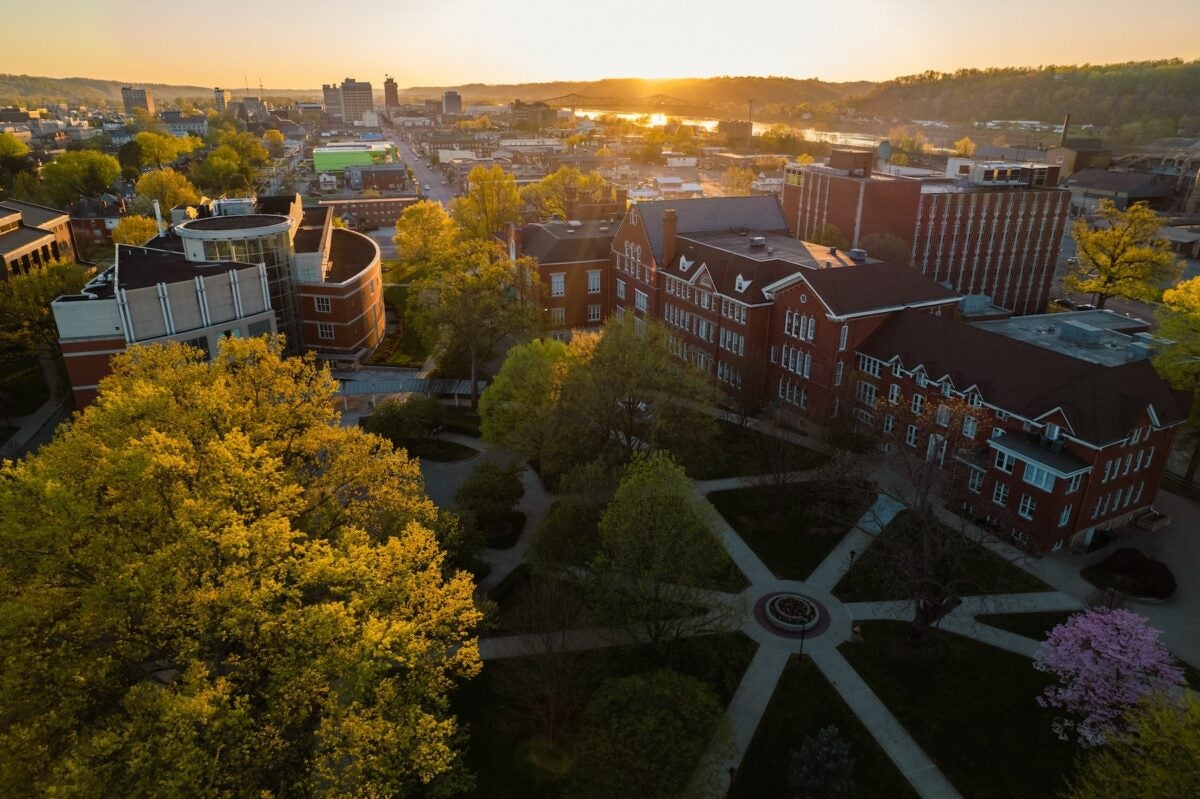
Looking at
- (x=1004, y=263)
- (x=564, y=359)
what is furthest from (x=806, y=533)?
(x=1004, y=263)

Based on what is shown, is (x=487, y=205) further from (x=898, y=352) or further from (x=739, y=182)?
(x=739, y=182)

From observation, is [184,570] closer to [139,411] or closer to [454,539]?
[139,411]

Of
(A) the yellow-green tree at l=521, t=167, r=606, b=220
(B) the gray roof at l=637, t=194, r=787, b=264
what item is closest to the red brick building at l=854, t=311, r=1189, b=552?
(B) the gray roof at l=637, t=194, r=787, b=264

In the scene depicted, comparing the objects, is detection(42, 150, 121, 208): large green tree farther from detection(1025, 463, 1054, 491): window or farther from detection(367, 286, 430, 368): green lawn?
detection(1025, 463, 1054, 491): window

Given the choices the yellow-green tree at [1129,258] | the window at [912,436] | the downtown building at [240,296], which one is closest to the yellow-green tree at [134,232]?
the downtown building at [240,296]

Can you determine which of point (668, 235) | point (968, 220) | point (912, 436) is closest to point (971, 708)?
point (912, 436)

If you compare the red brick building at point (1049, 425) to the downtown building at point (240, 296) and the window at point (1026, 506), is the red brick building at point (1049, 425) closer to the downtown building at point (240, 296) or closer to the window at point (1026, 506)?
the window at point (1026, 506)
